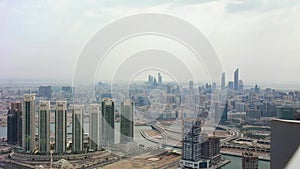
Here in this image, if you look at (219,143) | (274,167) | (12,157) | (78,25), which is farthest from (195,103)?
(274,167)

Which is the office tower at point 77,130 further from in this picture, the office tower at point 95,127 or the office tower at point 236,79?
the office tower at point 236,79

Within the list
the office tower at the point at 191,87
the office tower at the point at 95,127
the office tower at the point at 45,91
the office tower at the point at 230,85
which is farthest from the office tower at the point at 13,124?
the office tower at the point at 230,85

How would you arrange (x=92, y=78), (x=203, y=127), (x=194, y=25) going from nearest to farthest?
1. (x=92, y=78)
2. (x=194, y=25)
3. (x=203, y=127)

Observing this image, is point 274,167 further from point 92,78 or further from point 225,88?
point 225,88

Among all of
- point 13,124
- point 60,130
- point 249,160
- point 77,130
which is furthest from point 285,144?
point 13,124

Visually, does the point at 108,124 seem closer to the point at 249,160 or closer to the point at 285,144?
the point at 249,160

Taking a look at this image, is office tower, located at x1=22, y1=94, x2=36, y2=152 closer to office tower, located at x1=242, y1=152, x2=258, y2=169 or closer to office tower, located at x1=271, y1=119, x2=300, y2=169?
office tower, located at x1=242, y1=152, x2=258, y2=169
